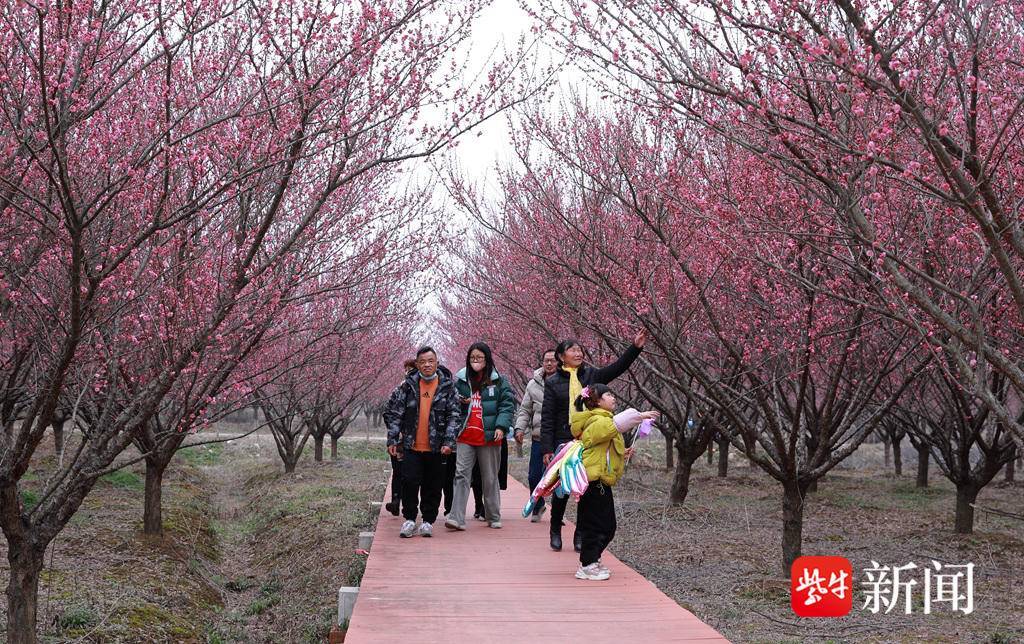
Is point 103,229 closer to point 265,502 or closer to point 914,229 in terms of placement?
point 914,229

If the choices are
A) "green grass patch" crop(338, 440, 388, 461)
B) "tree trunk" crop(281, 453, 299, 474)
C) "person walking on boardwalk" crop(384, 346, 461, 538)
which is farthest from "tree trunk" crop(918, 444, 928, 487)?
"green grass patch" crop(338, 440, 388, 461)

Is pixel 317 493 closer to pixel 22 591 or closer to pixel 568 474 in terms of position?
pixel 568 474

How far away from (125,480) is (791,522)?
1149 cm

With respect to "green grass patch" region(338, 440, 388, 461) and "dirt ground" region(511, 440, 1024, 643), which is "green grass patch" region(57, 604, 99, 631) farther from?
"green grass patch" region(338, 440, 388, 461)

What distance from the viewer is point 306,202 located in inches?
353

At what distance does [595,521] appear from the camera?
6.53 meters

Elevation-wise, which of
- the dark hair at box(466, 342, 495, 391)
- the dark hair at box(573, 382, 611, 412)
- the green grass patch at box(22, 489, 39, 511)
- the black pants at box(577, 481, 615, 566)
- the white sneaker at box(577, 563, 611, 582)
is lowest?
the green grass patch at box(22, 489, 39, 511)

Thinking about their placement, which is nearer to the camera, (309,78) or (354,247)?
(309,78)

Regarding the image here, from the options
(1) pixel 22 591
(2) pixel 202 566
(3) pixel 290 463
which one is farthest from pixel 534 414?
(3) pixel 290 463

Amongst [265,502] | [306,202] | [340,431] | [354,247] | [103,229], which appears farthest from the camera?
[340,431]

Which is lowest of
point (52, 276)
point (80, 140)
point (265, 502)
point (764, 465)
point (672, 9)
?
point (265, 502)

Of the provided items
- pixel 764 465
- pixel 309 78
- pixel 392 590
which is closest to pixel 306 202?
pixel 309 78

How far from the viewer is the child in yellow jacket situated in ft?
21.3

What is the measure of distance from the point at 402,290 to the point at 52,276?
962 cm
